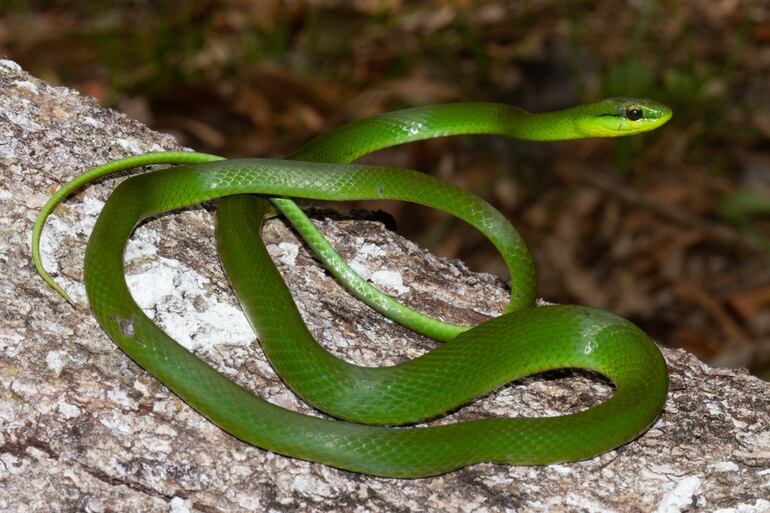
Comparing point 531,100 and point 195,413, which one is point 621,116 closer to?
point 195,413

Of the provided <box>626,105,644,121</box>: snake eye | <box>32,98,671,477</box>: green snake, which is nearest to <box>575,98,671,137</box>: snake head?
<box>626,105,644,121</box>: snake eye

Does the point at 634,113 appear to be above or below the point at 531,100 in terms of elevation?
below

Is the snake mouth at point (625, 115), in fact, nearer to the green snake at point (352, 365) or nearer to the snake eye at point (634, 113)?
the snake eye at point (634, 113)

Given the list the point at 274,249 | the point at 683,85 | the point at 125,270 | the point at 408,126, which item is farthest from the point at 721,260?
the point at 125,270

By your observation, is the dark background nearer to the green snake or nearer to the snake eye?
the snake eye

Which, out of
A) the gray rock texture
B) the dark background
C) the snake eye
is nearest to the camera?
the gray rock texture

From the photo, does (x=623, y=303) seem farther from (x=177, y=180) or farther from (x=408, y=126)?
(x=177, y=180)

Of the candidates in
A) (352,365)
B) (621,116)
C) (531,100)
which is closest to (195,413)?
(352,365)

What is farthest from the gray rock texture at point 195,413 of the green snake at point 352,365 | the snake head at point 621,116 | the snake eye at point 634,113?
the snake eye at point 634,113
